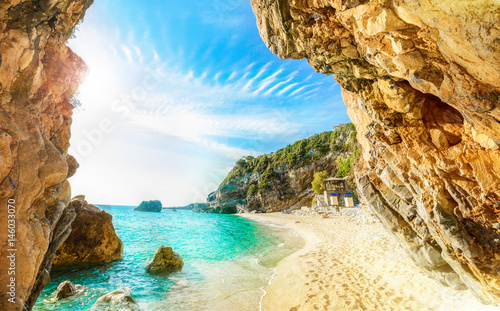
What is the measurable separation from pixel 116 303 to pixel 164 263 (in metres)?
4.71

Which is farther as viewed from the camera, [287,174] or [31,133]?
[287,174]

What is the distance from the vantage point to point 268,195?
7275 cm

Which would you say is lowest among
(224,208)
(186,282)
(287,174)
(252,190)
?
(224,208)

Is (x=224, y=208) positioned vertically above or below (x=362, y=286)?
below

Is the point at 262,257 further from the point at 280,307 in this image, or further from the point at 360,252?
the point at 280,307

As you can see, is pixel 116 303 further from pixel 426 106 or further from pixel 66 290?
pixel 426 106

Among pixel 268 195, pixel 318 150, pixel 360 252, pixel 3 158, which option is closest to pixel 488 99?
pixel 3 158

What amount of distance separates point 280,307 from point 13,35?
41.6ft

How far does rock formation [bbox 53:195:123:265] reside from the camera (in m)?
14.0

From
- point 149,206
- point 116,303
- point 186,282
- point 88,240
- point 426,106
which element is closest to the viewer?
point 426,106

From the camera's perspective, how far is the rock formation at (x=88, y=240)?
14000mm

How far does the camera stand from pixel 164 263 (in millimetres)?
13578

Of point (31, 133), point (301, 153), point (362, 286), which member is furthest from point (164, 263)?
point (301, 153)

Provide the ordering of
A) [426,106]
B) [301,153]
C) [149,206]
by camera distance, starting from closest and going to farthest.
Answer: [426,106] < [301,153] < [149,206]
